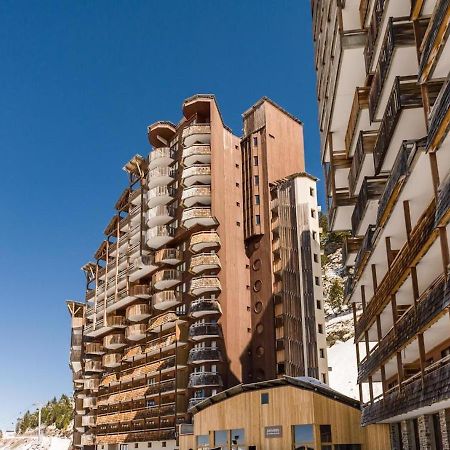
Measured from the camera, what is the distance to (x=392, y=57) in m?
23.6

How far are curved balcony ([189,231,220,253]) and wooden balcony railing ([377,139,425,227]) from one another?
42.3 metres

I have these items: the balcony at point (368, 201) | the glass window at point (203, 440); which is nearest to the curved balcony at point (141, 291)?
the glass window at point (203, 440)

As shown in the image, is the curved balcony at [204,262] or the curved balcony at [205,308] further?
the curved balcony at [204,262]

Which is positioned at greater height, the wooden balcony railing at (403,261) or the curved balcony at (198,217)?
the curved balcony at (198,217)

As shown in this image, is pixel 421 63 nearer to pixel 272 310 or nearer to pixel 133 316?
pixel 272 310

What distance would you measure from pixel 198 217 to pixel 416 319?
47322 mm

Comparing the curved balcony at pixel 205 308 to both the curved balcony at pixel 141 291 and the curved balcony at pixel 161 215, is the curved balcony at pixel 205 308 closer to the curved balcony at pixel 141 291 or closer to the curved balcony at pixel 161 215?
the curved balcony at pixel 161 215

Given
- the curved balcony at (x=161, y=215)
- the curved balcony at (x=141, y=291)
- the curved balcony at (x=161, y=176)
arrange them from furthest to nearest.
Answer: the curved balcony at (x=141, y=291), the curved balcony at (x=161, y=176), the curved balcony at (x=161, y=215)

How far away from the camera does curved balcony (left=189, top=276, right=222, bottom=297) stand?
65.7 m

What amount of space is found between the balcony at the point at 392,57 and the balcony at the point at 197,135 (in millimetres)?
47309

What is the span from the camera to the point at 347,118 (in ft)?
116

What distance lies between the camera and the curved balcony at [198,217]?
6900 cm

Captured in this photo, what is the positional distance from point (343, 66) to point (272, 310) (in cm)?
3757

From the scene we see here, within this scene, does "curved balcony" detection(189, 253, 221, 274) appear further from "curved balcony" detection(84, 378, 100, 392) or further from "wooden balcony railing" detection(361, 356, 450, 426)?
"curved balcony" detection(84, 378, 100, 392)
